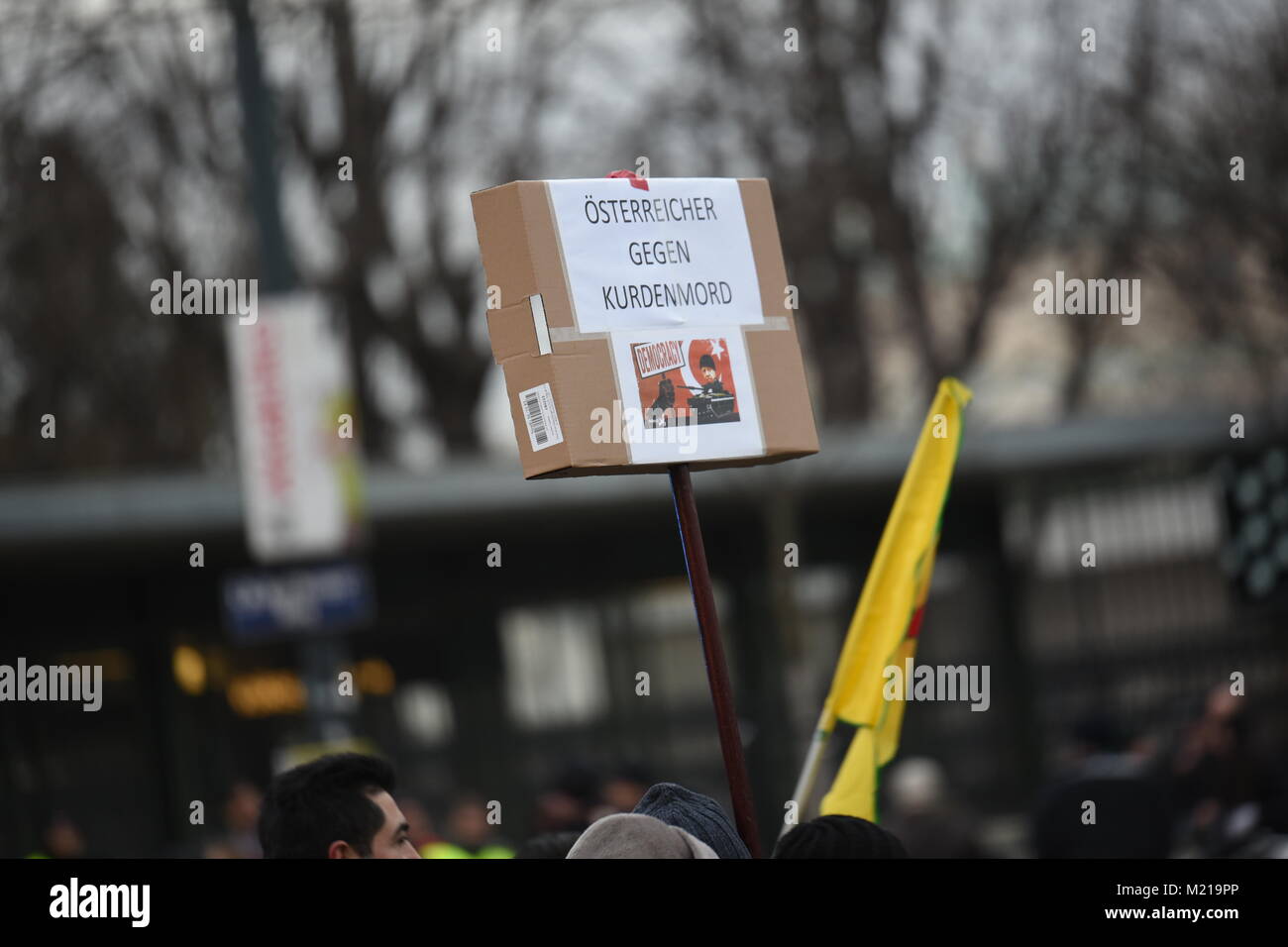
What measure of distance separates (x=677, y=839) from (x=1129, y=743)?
10012 millimetres

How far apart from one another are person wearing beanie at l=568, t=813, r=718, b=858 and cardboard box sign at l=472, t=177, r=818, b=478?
68 centimetres

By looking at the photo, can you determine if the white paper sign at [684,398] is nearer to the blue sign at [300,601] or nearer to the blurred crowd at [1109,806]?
the blurred crowd at [1109,806]

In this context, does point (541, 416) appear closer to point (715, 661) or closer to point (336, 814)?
point (715, 661)

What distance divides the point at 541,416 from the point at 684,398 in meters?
0.29

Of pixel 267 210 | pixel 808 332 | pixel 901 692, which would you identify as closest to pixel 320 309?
pixel 808 332

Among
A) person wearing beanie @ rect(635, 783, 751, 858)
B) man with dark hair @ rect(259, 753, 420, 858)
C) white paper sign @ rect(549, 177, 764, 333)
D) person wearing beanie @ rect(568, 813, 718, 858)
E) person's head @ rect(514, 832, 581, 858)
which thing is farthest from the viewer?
person's head @ rect(514, 832, 581, 858)

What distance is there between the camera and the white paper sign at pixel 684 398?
3371 millimetres

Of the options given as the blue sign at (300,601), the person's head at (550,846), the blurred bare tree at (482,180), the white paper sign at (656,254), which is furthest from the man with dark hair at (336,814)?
the blurred bare tree at (482,180)

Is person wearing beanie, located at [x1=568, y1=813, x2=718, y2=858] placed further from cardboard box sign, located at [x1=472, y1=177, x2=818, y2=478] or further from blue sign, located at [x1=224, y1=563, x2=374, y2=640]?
blue sign, located at [x1=224, y1=563, x2=374, y2=640]

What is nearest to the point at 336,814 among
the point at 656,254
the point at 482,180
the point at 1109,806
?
the point at 656,254

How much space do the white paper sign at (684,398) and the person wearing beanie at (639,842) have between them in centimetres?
73

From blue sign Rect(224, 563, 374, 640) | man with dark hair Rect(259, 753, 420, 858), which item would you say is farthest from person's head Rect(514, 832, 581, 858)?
blue sign Rect(224, 563, 374, 640)

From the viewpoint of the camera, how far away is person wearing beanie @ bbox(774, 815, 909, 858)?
120 inches

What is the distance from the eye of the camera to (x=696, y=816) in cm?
321
